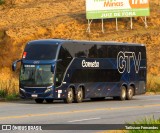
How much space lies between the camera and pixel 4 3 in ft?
292

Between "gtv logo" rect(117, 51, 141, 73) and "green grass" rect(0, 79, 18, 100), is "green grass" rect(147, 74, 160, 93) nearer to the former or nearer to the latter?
"gtv logo" rect(117, 51, 141, 73)

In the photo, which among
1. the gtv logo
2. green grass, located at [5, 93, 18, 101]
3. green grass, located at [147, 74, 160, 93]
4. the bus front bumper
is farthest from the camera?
green grass, located at [147, 74, 160, 93]

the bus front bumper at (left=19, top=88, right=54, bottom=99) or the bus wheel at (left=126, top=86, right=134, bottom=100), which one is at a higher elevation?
the bus front bumper at (left=19, top=88, right=54, bottom=99)

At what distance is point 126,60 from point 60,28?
113 feet

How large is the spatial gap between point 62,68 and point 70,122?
44.3 ft

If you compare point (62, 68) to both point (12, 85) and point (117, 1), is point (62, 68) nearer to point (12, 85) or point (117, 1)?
point (12, 85)

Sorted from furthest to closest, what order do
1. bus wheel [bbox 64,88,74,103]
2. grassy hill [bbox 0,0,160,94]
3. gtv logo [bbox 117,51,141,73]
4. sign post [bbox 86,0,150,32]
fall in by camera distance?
grassy hill [bbox 0,0,160,94]
sign post [bbox 86,0,150,32]
gtv logo [bbox 117,51,141,73]
bus wheel [bbox 64,88,74,103]

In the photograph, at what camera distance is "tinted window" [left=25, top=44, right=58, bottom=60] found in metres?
35.8

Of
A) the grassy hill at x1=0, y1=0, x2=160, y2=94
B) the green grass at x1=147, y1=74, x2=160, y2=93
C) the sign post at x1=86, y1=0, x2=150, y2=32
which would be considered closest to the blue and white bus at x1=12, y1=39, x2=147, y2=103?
the green grass at x1=147, y1=74, x2=160, y2=93

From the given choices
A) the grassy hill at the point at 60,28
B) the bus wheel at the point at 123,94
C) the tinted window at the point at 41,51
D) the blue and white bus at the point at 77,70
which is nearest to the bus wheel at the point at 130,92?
the blue and white bus at the point at 77,70

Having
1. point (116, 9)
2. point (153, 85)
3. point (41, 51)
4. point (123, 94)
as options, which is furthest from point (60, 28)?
point (41, 51)

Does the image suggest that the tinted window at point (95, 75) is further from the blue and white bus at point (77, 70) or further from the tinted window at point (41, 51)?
the tinted window at point (41, 51)

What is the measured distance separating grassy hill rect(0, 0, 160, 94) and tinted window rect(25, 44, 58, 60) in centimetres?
3016

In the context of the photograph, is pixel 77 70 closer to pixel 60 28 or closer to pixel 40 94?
pixel 40 94
